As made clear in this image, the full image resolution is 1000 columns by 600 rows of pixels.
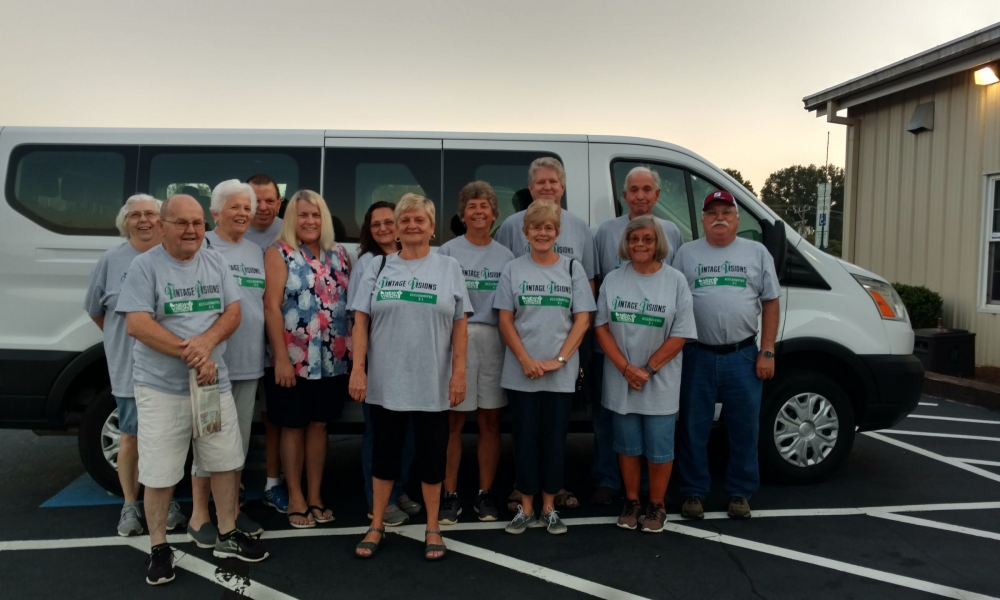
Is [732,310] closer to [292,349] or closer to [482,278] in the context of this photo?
[482,278]

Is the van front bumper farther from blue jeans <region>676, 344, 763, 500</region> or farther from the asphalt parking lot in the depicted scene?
blue jeans <region>676, 344, 763, 500</region>

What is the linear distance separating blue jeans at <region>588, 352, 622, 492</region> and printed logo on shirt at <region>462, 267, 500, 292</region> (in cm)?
78

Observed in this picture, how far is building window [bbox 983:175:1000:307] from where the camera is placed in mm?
8812

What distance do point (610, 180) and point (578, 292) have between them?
1108 mm

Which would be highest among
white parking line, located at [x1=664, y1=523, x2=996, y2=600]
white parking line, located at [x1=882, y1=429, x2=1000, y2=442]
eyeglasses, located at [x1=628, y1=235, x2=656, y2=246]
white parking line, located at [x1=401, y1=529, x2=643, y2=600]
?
eyeglasses, located at [x1=628, y1=235, x2=656, y2=246]

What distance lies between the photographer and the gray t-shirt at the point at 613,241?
14.0 ft

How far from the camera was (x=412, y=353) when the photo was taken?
11.5ft

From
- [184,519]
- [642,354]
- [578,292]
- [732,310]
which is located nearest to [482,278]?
[578,292]

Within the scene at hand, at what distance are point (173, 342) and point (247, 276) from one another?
1.95 feet

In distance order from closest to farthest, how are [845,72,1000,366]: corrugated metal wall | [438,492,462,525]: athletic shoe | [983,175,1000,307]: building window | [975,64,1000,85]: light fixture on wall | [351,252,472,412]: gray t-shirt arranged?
1. [351,252,472,412]: gray t-shirt
2. [438,492,462,525]: athletic shoe
3. [975,64,1000,85]: light fixture on wall
4. [983,175,1000,307]: building window
5. [845,72,1000,366]: corrugated metal wall

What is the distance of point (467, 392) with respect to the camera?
3.92m

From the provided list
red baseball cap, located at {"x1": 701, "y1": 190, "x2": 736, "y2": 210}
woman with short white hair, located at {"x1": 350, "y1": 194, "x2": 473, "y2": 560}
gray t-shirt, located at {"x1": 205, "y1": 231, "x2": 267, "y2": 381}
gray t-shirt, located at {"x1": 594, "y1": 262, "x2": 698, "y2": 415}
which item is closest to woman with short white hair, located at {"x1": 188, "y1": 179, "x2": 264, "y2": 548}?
gray t-shirt, located at {"x1": 205, "y1": 231, "x2": 267, "y2": 381}

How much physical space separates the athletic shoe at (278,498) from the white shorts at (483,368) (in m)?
1.24

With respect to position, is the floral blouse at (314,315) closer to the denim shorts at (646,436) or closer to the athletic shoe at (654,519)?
the denim shorts at (646,436)
